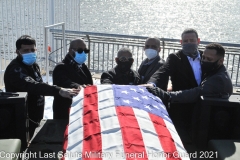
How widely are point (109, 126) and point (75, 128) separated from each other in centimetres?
32

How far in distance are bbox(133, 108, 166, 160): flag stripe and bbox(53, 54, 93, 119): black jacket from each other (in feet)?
3.85

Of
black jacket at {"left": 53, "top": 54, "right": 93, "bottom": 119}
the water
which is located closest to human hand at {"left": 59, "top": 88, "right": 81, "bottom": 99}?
black jacket at {"left": 53, "top": 54, "right": 93, "bottom": 119}

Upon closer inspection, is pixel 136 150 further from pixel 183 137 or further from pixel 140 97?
pixel 183 137

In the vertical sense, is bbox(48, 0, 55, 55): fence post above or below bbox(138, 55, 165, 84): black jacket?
above

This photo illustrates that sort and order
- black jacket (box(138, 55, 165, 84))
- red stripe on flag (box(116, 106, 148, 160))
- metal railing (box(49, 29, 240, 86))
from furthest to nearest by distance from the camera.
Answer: metal railing (box(49, 29, 240, 86)), black jacket (box(138, 55, 165, 84)), red stripe on flag (box(116, 106, 148, 160))

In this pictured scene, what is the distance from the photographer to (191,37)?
432 cm

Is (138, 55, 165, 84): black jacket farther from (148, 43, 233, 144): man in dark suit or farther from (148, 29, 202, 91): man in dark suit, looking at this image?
(148, 43, 233, 144): man in dark suit

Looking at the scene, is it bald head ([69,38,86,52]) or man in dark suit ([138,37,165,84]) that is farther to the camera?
man in dark suit ([138,37,165,84])

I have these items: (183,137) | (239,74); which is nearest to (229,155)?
(183,137)

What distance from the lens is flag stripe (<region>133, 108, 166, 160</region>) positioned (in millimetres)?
2499

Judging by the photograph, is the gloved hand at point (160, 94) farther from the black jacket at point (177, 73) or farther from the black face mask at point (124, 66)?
the black face mask at point (124, 66)

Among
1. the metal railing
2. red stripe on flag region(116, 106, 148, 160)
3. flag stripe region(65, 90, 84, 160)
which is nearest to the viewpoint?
red stripe on flag region(116, 106, 148, 160)

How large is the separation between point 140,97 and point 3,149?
139 centimetres

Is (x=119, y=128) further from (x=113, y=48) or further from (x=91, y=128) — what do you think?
(x=113, y=48)
